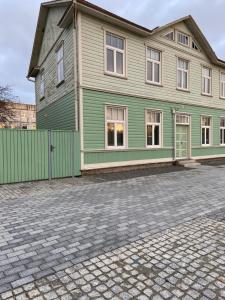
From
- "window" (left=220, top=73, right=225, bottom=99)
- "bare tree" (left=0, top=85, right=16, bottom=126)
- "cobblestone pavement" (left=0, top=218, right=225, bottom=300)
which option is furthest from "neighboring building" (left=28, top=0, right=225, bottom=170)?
"cobblestone pavement" (left=0, top=218, right=225, bottom=300)

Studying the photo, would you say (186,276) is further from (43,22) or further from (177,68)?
(43,22)

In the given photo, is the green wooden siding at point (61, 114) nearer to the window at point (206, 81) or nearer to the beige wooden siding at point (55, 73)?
the beige wooden siding at point (55, 73)

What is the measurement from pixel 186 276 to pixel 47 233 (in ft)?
7.72

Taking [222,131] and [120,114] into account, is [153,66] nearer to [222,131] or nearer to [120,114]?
[120,114]

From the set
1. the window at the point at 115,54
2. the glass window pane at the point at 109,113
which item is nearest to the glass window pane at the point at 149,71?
the window at the point at 115,54

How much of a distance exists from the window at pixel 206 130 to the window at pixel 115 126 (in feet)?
23.7

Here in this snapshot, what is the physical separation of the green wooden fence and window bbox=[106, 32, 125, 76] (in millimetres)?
3858

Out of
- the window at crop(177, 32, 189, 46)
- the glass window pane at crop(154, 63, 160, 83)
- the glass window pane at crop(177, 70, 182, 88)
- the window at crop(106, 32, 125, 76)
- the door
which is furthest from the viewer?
the door

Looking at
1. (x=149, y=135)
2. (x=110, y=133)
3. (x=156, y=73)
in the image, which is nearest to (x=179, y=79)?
(x=156, y=73)

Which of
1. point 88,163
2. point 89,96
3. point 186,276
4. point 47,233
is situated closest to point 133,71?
point 89,96

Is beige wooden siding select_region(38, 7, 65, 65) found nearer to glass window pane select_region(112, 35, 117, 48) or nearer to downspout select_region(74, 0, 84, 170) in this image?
downspout select_region(74, 0, 84, 170)

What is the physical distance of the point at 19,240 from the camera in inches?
150

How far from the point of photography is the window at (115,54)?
11.2 meters

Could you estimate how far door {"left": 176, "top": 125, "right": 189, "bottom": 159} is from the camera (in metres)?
14.6
